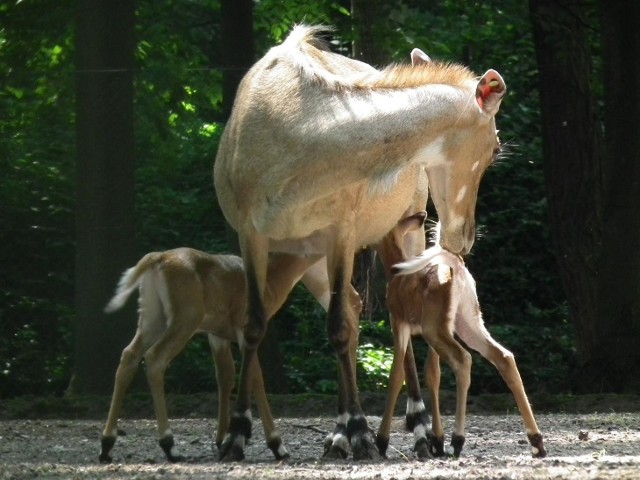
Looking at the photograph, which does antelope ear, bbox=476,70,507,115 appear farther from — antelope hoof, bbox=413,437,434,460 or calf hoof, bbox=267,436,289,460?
calf hoof, bbox=267,436,289,460

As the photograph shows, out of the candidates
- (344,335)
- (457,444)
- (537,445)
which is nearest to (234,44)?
(344,335)

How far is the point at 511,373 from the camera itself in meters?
7.73

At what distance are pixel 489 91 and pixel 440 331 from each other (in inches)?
53.8

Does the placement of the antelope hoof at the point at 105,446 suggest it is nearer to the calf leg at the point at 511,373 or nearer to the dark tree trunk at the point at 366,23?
the calf leg at the point at 511,373

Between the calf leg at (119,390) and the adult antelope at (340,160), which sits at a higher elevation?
the adult antelope at (340,160)

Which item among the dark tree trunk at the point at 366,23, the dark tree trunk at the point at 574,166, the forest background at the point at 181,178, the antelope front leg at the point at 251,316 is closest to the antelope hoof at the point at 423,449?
the antelope front leg at the point at 251,316

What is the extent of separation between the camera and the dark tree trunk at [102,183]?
11.9 metres

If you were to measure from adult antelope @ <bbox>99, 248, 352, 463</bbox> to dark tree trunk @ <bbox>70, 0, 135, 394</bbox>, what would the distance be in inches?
136

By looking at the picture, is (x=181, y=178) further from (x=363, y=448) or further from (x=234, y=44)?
(x=363, y=448)

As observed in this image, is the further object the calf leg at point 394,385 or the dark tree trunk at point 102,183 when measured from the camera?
the dark tree trunk at point 102,183

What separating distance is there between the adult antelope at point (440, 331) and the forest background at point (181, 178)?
3369 millimetres

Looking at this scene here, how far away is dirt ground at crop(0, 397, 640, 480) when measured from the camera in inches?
266

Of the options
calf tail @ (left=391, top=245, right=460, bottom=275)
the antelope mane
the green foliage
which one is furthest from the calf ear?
the green foliage

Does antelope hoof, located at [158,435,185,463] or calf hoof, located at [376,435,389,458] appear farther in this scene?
calf hoof, located at [376,435,389,458]
